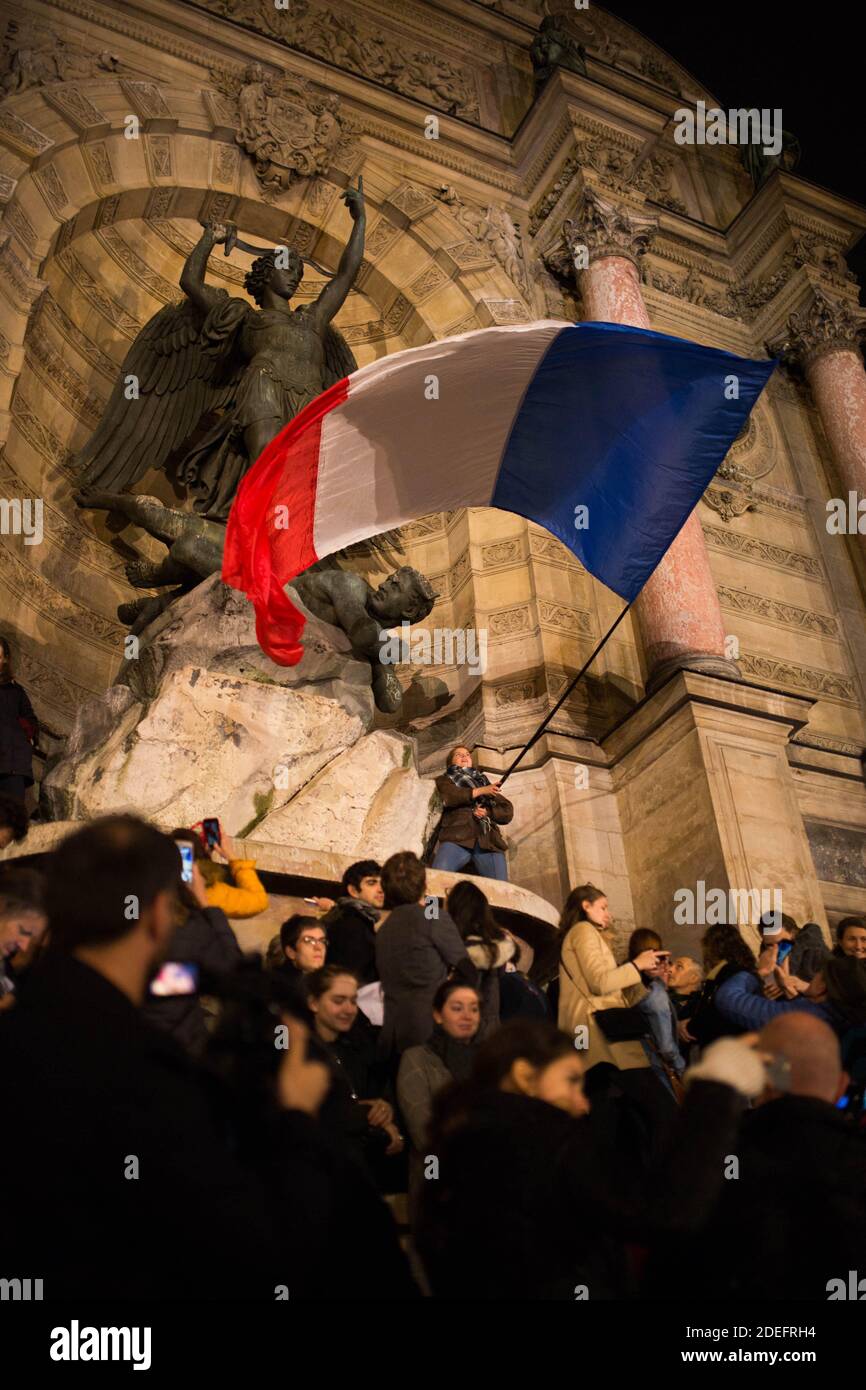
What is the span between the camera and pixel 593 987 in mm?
4520

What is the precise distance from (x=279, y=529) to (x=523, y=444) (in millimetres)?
1553

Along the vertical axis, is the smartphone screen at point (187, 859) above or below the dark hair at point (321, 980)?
above

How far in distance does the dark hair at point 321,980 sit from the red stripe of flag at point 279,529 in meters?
2.86

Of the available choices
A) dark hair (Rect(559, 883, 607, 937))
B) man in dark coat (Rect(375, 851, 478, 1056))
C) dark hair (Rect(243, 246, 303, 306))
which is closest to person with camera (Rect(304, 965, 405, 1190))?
man in dark coat (Rect(375, 851, 478, 1056))

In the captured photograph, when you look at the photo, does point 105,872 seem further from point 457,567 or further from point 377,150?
point 377,150

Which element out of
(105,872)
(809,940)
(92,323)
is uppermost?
(92,323)

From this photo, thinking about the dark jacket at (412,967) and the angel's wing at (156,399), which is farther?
the angel's wing at (156,399)

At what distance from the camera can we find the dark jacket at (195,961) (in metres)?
2.15

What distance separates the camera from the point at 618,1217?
6.49 ft

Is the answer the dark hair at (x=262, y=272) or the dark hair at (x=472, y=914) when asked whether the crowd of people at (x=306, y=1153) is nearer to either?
the dark hair at (x=472, y=914)

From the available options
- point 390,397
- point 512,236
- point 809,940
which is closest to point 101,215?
point 512,236

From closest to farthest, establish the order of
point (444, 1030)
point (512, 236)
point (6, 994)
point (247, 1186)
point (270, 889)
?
point (247, 1186) < point (6, 994) < point (444, 1030) < point (270, 889) < point (512, 236)

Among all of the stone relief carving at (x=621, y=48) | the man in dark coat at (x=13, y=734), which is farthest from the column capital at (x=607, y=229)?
the man in dark coat at (x=13, y=734)

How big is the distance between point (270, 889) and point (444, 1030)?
191 centimetres
